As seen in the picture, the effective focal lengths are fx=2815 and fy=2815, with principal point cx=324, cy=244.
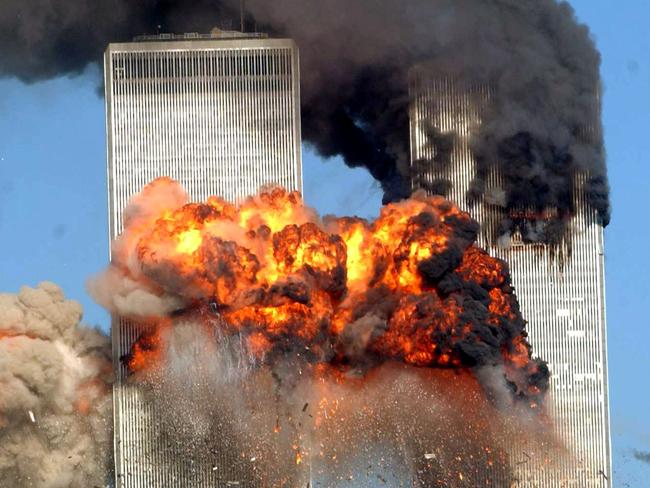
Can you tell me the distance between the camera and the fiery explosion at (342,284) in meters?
171

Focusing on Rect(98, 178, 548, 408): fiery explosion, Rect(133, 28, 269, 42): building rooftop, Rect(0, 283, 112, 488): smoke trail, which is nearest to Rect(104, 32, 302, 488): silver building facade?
Rect(133, 28, 269, 42): building rooftop

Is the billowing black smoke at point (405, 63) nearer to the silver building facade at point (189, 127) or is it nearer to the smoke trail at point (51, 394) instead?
the silver building facade at point (189, 127)

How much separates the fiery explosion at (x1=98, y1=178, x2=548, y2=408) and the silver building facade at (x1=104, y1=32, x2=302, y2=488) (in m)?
17.1

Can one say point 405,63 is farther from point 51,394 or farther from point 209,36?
point 51,394

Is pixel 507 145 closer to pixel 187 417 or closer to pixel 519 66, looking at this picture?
pixel 519 66

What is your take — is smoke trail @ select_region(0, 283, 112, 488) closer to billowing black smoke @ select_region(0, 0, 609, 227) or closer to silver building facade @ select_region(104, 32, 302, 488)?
silver building facade @ select_region(104, 32, 302, 488)

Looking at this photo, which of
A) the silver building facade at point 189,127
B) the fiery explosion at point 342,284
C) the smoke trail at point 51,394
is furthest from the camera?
the silver building facade at point 189,127

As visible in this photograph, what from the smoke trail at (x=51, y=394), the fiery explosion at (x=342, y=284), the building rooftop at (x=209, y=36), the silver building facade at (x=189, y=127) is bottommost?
the smoke trail at (x=51, y=394)

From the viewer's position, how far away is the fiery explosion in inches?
6718

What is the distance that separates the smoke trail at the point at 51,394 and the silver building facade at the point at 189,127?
1606 millimetres

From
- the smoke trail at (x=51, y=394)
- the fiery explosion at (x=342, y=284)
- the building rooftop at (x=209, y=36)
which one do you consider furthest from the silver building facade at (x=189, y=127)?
the fiery explosion at (x=342, y=284)

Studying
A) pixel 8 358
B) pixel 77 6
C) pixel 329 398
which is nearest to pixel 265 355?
pixel 329 398

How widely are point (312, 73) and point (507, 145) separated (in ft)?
50.2

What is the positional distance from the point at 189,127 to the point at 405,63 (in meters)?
16.1
